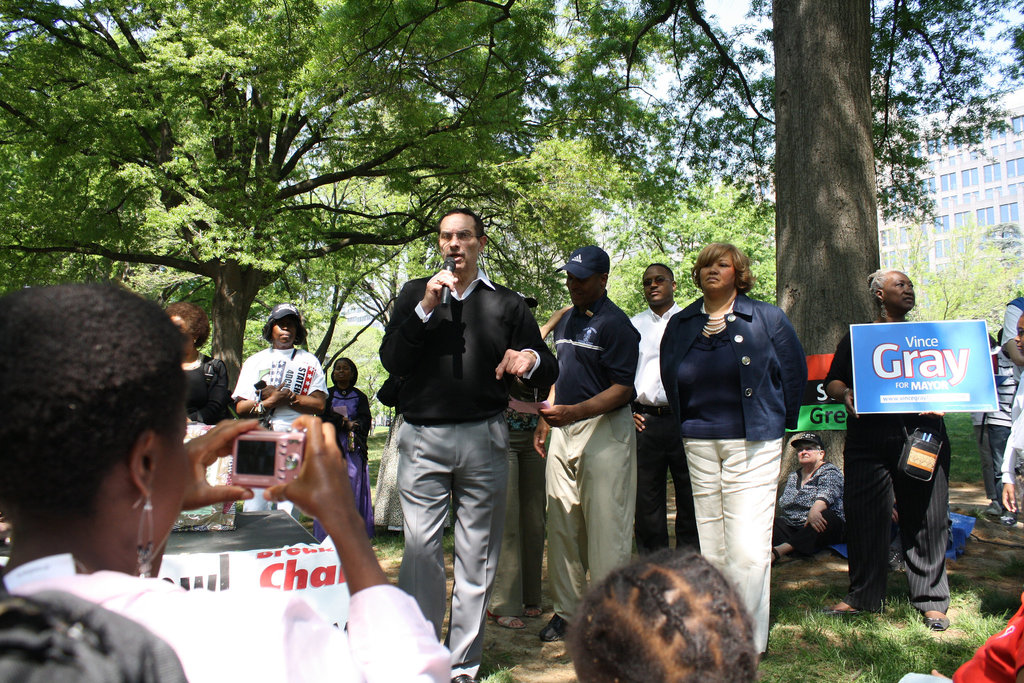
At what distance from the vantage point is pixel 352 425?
7156 mm

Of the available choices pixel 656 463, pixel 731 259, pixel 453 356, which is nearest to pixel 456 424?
pixel 453 356

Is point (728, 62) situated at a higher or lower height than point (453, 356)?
higher

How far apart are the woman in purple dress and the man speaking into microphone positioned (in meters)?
2.81

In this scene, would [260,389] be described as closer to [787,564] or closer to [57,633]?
[787,564]

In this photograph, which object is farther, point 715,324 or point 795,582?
point 795,582

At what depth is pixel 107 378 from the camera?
100 centimetres

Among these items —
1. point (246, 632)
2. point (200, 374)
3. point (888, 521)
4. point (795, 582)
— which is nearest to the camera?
point (246, 632)

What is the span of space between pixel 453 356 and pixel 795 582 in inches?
128

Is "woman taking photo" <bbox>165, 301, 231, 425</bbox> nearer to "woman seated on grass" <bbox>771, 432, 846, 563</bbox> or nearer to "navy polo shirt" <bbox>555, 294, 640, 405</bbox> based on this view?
"navy polo shirt" <bbox>555, 294, 640, 405</bbox>

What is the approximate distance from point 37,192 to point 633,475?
13731 mm

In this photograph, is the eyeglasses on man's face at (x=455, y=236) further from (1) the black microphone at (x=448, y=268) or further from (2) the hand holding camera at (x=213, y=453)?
(2) the hand holding camera at (x=213, y=453)

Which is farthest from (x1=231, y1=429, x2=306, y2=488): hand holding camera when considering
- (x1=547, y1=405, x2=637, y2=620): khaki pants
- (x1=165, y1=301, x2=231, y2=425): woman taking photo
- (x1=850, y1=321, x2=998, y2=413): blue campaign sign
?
(x1=850, y1=321, x2=998, y2=413): blue campaign sign

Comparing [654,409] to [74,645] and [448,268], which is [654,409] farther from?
[74,645]

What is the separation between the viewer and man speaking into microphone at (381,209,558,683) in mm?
3762
